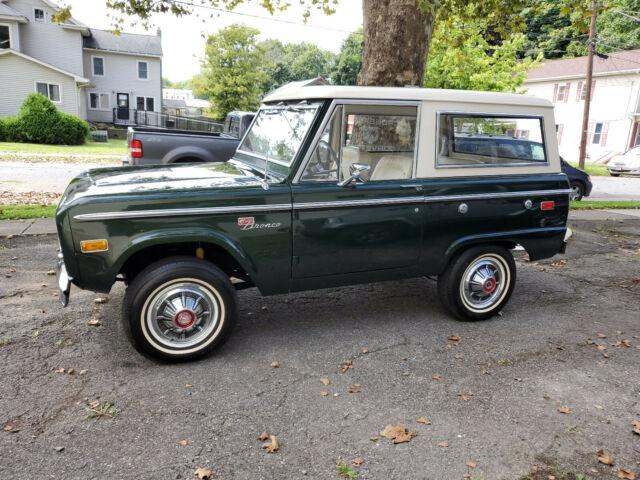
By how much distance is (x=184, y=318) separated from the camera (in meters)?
3.90

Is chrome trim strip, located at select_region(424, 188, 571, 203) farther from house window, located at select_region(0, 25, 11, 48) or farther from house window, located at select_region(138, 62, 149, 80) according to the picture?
house window, located at select_region(138, 62, 149, 80)

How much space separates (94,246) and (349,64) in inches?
2012

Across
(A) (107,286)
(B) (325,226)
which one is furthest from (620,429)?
(A) (107,286)

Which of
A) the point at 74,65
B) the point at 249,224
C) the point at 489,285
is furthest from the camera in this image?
the point at 74,65

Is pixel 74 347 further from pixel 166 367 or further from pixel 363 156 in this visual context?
pixel 363 156

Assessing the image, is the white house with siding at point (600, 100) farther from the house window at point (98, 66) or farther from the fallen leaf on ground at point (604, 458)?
the fallen leaf on ground at point (604, 458)

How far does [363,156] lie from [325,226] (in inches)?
41.9

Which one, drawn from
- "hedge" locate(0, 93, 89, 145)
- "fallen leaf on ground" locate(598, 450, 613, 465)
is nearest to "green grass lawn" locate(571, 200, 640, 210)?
A: "fallen leaf on ground" locate(598, 450, 613, 465)

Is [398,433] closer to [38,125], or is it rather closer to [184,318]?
[184,318]

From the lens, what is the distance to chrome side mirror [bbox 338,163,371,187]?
408cm

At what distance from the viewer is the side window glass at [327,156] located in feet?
13.6

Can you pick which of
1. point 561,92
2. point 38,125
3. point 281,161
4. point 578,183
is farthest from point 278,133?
point 561,92

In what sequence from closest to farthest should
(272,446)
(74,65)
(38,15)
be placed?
(272,446) → (38,15) → (74,65)

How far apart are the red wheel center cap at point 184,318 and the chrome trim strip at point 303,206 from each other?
78 centimetres
